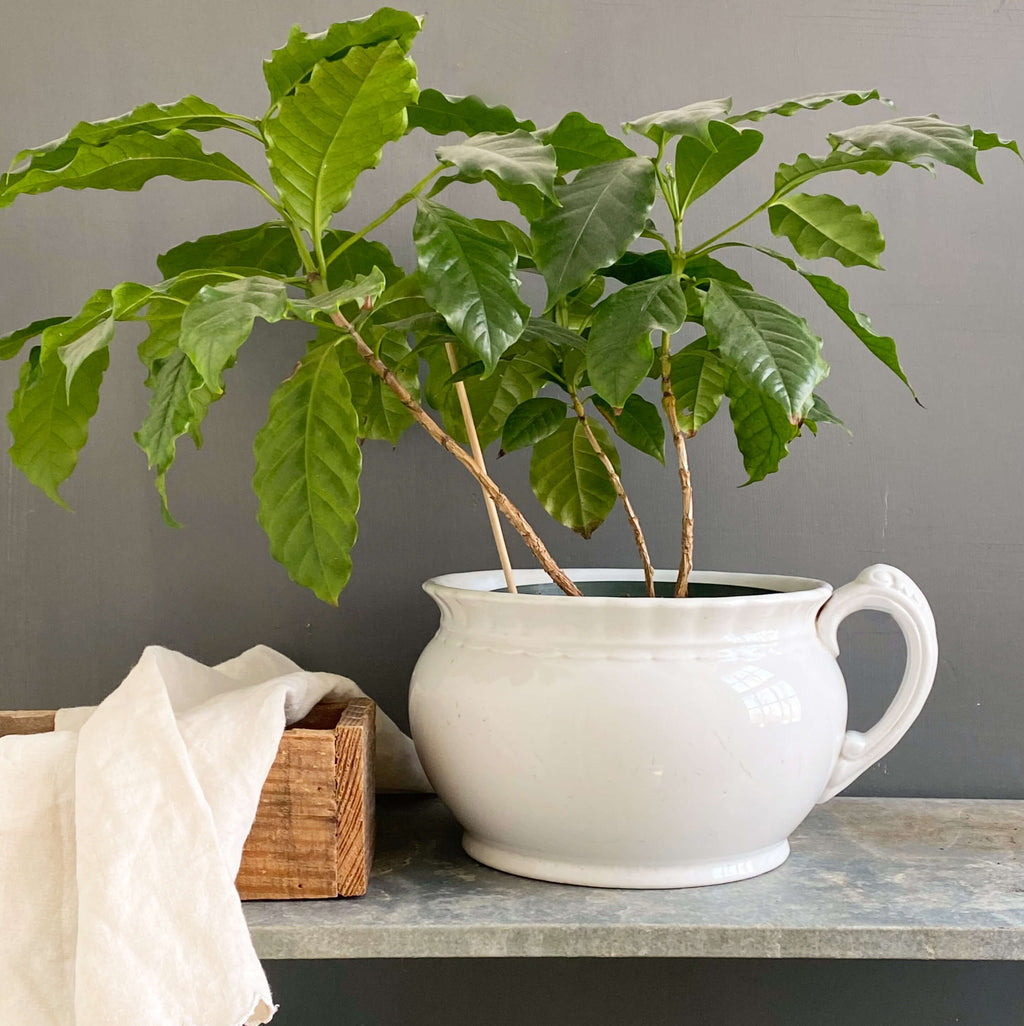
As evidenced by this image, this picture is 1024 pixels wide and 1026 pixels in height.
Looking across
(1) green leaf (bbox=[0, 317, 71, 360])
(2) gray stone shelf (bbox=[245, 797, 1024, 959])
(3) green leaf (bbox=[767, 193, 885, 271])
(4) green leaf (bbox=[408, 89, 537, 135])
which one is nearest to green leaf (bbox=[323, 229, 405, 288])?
(4) green leaf (bbox=[408, 89, 537, 135])

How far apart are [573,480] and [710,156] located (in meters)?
0.32

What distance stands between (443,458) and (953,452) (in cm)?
56

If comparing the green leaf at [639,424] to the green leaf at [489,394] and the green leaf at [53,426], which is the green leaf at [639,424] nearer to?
the green leaf at [489,394]

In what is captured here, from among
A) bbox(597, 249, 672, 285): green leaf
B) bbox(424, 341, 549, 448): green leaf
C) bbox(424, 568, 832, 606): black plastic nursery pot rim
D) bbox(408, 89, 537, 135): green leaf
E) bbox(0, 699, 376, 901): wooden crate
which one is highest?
bbox(408, 89, 537, 135): green leaf

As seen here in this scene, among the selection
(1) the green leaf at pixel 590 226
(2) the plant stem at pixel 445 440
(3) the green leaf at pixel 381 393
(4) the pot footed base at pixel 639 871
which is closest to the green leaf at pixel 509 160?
(1) the green leaf at pixel 590 226

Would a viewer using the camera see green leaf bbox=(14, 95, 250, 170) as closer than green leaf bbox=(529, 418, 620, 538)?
Yes

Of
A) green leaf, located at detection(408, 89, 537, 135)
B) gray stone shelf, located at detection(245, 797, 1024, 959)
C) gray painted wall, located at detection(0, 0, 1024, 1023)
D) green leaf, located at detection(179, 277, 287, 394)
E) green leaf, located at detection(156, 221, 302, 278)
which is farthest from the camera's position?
gray painted wall, located at detection(0, 0, 1024, 1023)

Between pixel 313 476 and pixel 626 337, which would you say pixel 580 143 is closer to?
pixel 626 337

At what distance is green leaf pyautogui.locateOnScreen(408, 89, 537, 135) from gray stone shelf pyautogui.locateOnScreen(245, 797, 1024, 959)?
1.96 ft

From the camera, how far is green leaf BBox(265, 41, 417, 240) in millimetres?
648

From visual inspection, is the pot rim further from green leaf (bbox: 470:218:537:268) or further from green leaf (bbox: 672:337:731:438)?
green leaf (bbox: 470:218:537:268)

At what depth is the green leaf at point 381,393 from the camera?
903 mm

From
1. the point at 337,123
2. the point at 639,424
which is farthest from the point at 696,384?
the point at 337,123

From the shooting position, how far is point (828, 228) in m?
0.80
